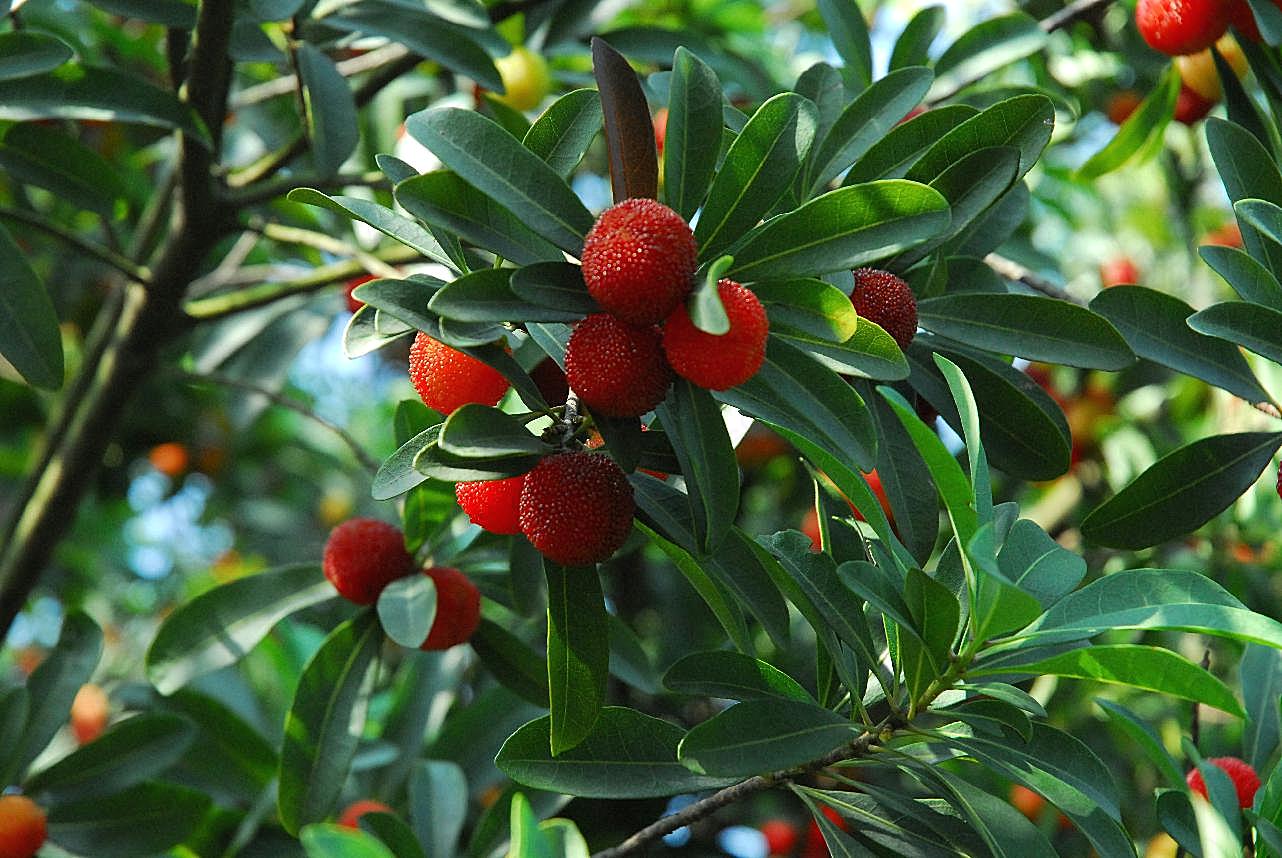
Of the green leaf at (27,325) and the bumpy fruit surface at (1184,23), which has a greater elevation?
the bumpy fruit surface at (1184,23)

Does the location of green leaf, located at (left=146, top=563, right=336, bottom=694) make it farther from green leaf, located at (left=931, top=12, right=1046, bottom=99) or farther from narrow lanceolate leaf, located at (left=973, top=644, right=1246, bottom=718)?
green leaf, located at (left=931, top=12, right=1046, bottom=99)

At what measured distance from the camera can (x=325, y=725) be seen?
1388mm

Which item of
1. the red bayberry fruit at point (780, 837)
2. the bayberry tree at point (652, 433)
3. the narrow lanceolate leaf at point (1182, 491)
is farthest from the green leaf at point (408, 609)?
the red bayberry fruit at point (780, 837)

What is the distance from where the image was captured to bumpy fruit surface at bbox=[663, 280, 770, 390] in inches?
33.9

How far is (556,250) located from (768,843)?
6.13 feet

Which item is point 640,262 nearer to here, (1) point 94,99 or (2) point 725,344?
(2) point 725,344

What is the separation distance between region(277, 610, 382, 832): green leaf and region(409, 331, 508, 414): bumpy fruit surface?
52cm

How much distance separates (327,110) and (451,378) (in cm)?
73

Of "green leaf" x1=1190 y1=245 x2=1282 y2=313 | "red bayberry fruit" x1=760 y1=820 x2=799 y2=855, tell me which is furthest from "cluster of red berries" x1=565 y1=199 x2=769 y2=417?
"red bayberry fruit" x1=760 y1=820 x2=799 y2=855

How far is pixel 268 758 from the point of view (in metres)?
1.84

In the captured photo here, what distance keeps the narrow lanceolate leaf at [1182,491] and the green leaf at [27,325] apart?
1.13 m

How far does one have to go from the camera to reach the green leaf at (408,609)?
125cm

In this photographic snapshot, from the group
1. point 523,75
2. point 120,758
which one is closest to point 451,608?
point 120,758

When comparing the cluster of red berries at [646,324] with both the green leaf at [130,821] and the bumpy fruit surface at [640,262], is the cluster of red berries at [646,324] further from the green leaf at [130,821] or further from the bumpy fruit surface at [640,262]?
the green leaf at [130,821]
